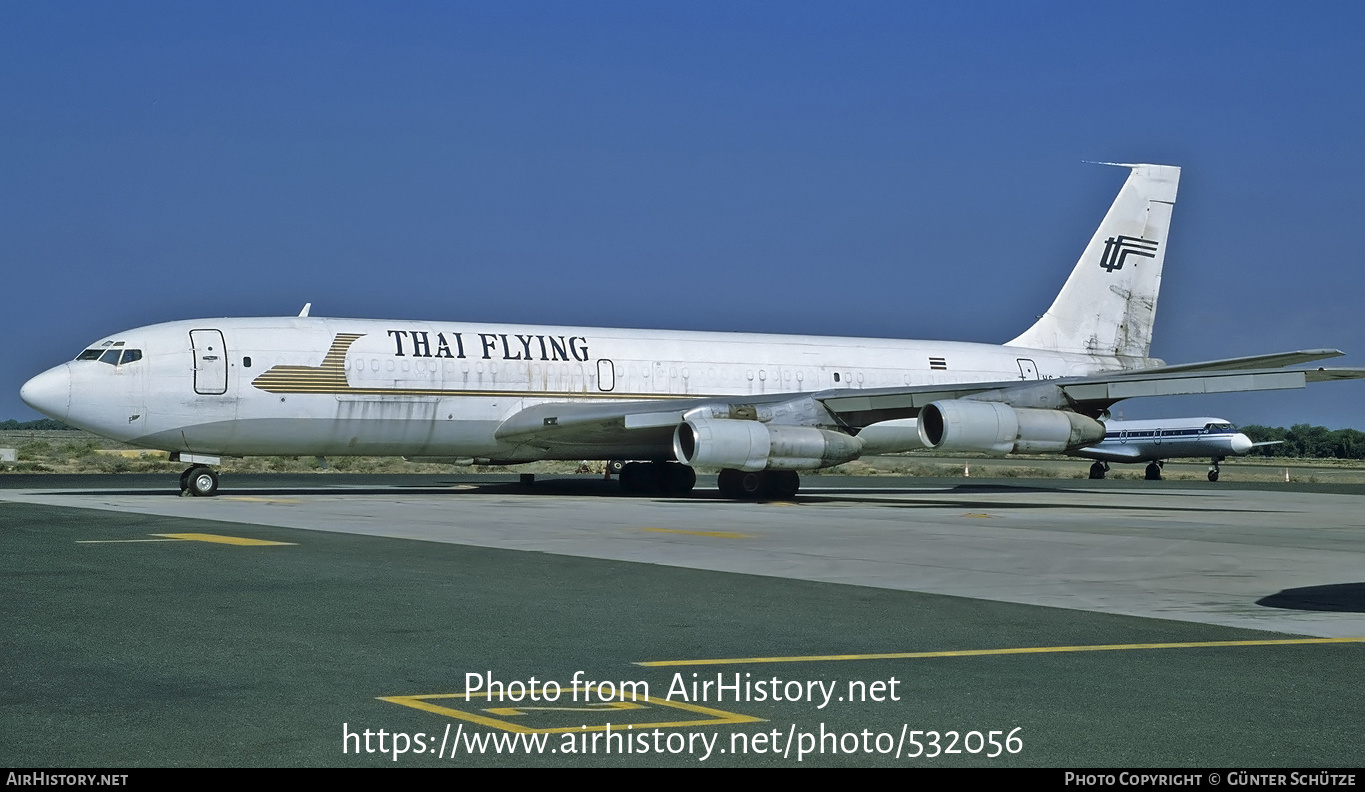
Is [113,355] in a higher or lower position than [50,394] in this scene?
higher

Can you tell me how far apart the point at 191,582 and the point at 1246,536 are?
52.4 feet

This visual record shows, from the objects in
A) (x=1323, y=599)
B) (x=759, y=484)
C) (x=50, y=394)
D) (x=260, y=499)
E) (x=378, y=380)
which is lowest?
(x=260, y=499)

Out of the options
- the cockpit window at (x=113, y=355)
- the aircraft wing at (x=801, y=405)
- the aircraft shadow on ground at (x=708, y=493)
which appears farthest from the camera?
the aircraft wing at (x=801, y=405)

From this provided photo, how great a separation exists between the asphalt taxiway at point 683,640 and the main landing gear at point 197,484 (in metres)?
7.46

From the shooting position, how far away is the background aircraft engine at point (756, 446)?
100 ft

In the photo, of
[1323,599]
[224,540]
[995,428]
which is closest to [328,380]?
[224,540]

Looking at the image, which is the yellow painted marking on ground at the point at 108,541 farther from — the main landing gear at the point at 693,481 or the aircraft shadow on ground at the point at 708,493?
the main landing gear at the point at 693,481

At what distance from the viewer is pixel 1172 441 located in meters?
67.3

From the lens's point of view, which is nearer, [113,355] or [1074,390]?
[113,355]

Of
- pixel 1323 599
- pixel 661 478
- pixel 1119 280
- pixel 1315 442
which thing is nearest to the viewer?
pixel 1323 599

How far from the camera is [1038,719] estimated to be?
25.3 ft

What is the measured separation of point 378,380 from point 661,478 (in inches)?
324

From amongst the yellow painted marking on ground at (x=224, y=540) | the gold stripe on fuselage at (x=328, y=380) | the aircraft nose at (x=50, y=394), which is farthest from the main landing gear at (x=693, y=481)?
the yellow painted marking on ground at (x=224, y=540)

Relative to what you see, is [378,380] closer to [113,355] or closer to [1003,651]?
[113,355]
